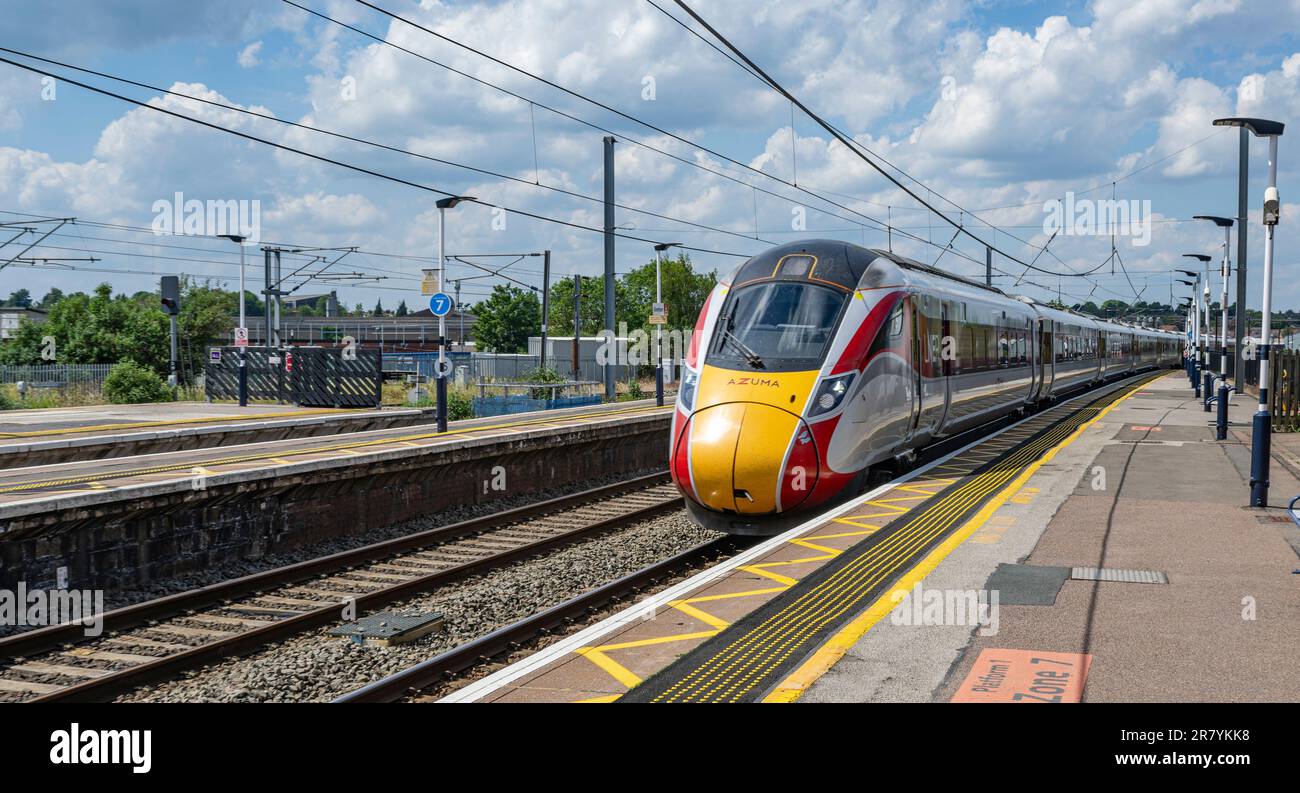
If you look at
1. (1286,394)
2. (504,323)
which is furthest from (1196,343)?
(504,323)

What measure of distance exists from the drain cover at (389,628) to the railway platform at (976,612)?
2.15 meters

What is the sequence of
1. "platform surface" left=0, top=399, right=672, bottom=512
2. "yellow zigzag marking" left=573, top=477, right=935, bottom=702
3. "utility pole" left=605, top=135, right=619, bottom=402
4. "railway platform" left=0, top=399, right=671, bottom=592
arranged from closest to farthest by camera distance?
"yellow zigzag marking" left=573, top=477, right=935, bottom=702 < "railway platform" left=0, top=399, right=671, bottom=592 < "platform surface" left=0, top=399, right=672, bottom=512 < "utility pole" left=605, top=135, right=619, bottom=402

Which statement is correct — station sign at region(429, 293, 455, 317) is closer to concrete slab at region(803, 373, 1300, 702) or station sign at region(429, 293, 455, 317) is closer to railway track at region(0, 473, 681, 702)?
railway track at region(0, 473, 681, 702)

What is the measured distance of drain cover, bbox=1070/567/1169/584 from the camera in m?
8.44

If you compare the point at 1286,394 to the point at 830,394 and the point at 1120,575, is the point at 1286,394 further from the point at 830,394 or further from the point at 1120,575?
the point at 1120,575

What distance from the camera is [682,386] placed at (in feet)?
43.2

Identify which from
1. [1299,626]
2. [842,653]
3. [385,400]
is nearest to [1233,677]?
[1299,626]

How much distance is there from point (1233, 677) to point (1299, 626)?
58.5 inches

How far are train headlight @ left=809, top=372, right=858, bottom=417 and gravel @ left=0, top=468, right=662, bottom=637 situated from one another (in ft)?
24.0

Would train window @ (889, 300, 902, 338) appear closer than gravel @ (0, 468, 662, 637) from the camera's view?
No

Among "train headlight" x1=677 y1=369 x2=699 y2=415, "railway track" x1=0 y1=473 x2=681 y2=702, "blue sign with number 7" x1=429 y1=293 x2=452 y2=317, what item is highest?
"blue sign with number 7" x1=429 y1=293 x2=452 y2=317

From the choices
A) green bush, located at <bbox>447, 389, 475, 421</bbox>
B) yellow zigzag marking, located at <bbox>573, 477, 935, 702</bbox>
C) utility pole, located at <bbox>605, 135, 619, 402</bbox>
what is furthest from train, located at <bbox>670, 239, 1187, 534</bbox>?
utility pole, located at <bbox>605, 135, 619, 402</bbox>

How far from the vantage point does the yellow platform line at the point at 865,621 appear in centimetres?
596

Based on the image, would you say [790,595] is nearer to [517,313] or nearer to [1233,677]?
[1233,677]
